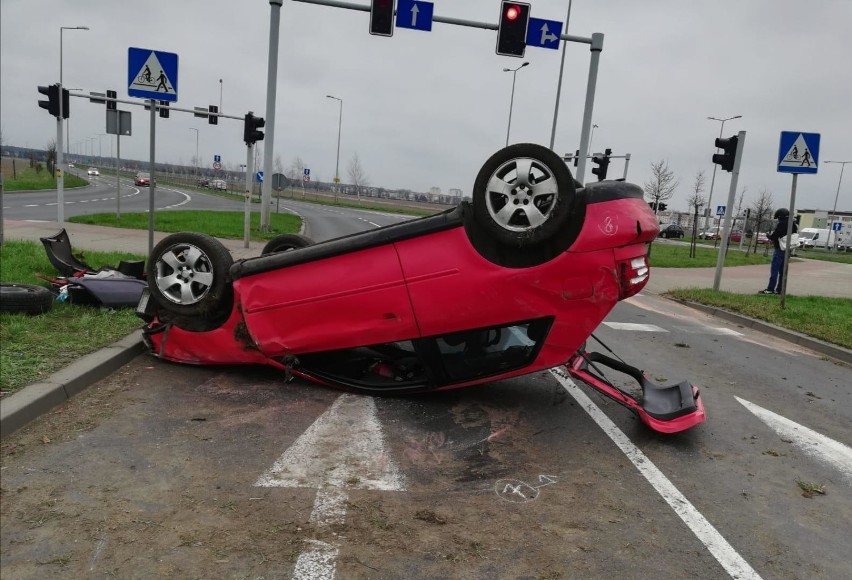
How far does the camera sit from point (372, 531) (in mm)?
2938

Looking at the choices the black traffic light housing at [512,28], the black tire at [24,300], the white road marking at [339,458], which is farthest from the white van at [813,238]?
the black tire at [24,300]

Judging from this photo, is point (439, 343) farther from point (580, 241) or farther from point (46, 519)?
point (46, 519)

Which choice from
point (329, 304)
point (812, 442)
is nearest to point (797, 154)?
point (812, 442)

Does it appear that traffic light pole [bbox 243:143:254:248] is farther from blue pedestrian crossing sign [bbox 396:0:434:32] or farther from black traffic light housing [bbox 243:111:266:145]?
blue pedestrian crossing sign [bbox 396:0:434:32]

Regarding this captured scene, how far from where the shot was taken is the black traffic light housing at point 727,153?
1341 centimetres

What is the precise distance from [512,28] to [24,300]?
1141 centimetres

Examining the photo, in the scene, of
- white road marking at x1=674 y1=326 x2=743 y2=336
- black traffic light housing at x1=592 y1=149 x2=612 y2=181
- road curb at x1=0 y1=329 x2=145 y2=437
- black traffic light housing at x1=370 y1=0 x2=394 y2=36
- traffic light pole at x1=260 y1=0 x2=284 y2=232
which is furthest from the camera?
black traffic light housing at x1=592 y1=149 x2=612 y2=181

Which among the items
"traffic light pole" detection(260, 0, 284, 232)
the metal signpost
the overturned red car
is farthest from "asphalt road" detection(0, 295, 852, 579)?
"traffic light pole" detection(260, 0, 284, 232)

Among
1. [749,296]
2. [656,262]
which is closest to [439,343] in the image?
[749,296]

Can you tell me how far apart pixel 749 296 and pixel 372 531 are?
489 inches

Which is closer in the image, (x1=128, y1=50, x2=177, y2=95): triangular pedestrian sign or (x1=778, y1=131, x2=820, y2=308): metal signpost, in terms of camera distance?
(x1=128, y1=50, x2=177, y2=95): triangular pedestrian sign

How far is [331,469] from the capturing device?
3.59 meters

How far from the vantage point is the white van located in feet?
162

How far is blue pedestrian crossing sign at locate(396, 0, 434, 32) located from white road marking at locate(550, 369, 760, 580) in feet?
36.4
